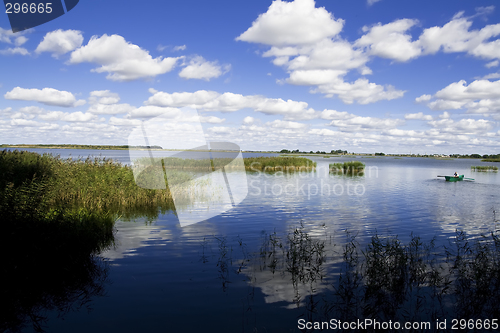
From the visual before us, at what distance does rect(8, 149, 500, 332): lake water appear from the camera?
7168 millimetres

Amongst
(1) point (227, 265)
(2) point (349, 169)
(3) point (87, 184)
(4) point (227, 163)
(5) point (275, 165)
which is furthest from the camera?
(5) point (275, 165)

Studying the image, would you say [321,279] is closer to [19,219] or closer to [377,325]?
[377,325]

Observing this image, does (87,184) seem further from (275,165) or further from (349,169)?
(349,169)

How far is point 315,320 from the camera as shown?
7238mm

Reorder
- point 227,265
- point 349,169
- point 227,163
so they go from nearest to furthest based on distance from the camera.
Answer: point 227,265 < point 227,163 < point 349,169

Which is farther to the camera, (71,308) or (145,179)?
(145,179)

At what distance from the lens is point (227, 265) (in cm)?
1059

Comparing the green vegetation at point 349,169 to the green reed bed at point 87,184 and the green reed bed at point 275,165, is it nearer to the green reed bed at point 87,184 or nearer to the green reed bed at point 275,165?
the green reed bed at point 275,165

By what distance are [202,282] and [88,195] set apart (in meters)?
12.2

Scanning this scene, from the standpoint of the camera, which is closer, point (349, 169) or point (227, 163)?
point (227, 163)

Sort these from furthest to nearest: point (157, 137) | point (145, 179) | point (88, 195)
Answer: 1. point (145, 179)
2. point (88, 195)
3. point (157, 137)

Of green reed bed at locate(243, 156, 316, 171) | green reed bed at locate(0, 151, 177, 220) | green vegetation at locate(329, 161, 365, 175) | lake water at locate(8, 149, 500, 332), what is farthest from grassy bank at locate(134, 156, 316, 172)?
lake water at locate(8, 149, 500, 332)

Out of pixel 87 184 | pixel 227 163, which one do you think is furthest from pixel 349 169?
pixel 87 184

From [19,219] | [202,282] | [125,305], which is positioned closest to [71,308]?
[125,305]
